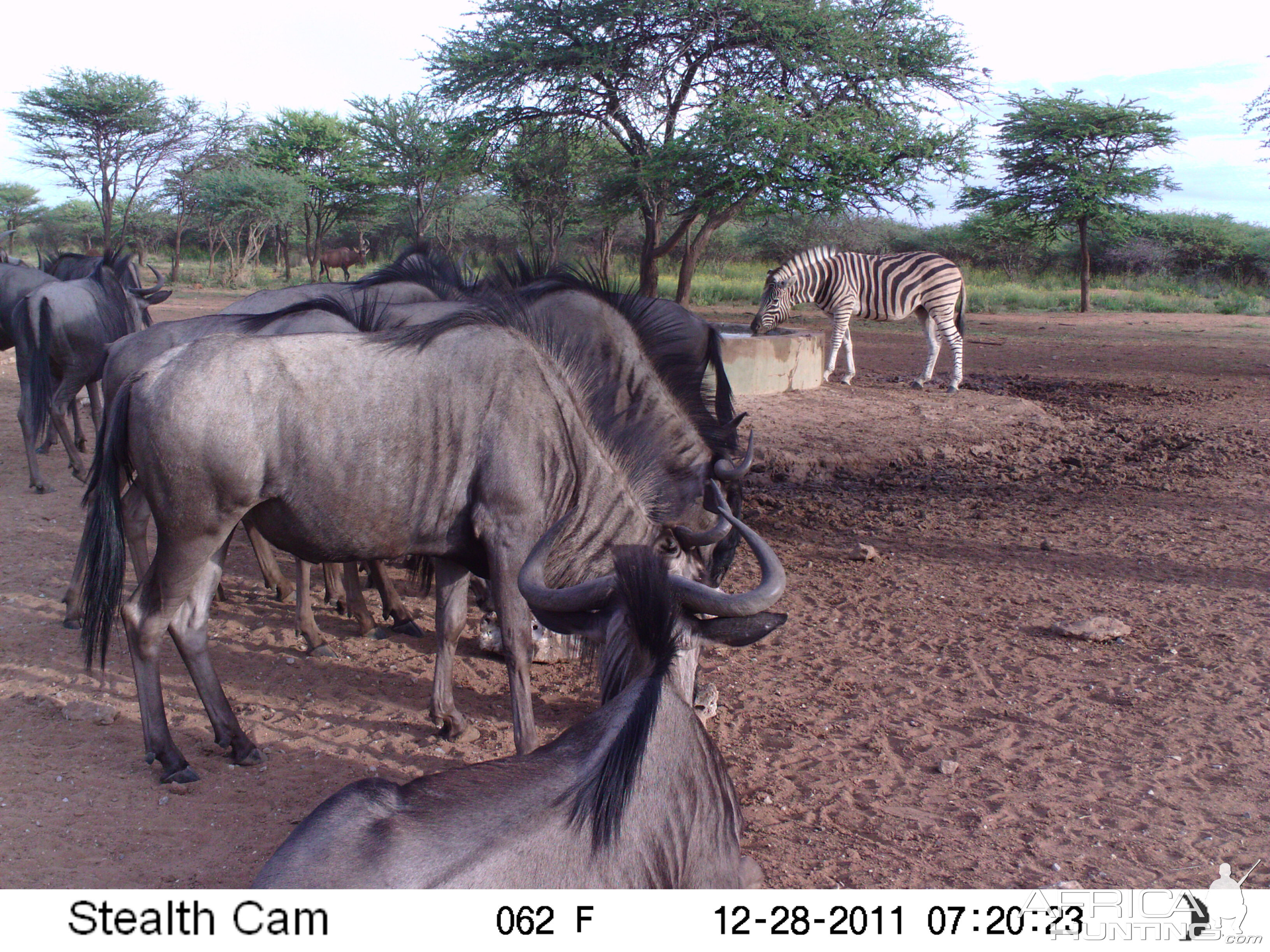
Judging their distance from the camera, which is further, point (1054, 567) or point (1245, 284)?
point (1245, 284)

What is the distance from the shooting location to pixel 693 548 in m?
3.33

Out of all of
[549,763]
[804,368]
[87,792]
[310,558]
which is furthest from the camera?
[804,368]

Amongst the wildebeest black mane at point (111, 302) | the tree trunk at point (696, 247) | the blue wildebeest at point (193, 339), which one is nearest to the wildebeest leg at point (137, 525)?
the blue wildebeest at point (193, 339)

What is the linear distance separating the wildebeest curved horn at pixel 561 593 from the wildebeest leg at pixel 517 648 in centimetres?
84

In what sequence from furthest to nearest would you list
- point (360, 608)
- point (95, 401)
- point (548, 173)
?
point (548, 173)
point (95, 401)
point (360, 608)

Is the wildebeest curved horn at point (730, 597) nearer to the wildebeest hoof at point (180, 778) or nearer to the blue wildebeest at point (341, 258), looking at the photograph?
the wildebeest hoof at point (180, 778)

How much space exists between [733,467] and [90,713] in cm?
290

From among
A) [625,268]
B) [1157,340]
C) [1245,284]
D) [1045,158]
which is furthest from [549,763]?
[1245,284]

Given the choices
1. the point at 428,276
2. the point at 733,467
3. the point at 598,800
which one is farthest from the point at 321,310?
the point at 598,800

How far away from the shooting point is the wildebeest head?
2420mm

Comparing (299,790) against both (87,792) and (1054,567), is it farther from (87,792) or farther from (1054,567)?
(1054,567)

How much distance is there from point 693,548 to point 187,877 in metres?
1.94

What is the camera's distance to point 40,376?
23.2 feet
